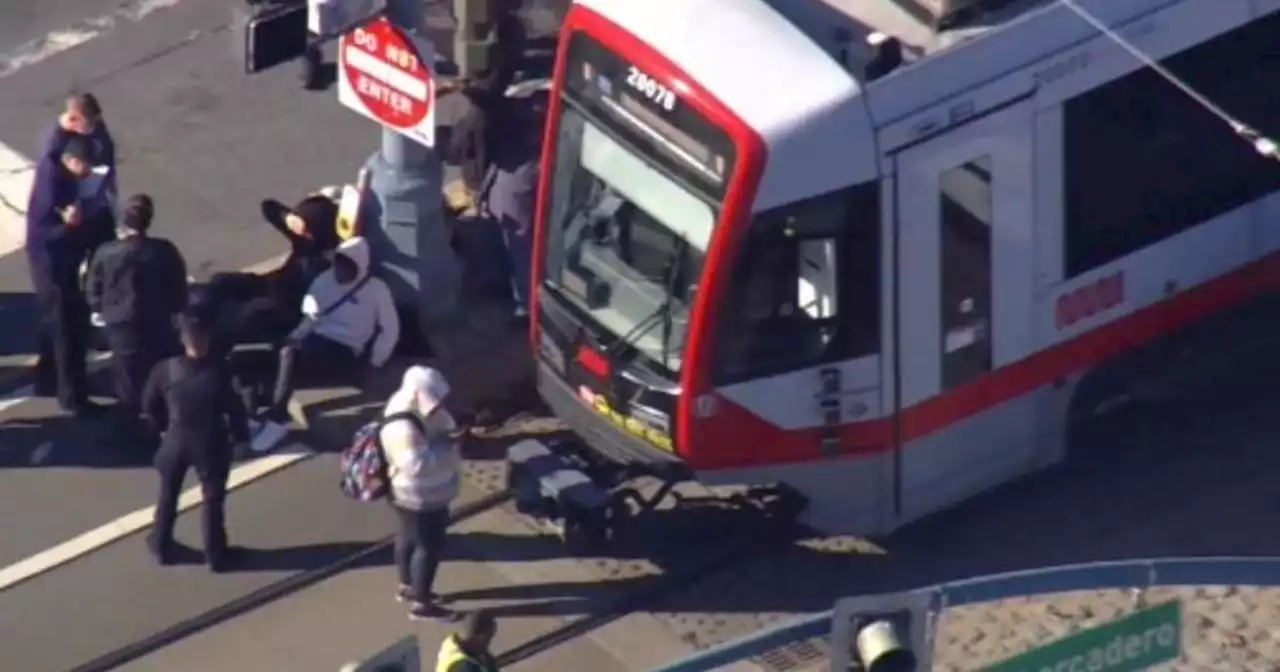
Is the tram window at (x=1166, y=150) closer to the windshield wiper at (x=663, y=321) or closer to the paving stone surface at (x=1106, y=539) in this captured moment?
the paving stone surface at (x=1106, y=539)

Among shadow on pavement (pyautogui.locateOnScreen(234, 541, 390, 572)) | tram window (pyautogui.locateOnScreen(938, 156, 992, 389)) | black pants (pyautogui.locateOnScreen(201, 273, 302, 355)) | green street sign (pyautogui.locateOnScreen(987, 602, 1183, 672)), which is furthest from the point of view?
black pants (pyautogui.locateOnScreen(201, 273, 302, 355))

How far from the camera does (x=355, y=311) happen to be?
650 inches

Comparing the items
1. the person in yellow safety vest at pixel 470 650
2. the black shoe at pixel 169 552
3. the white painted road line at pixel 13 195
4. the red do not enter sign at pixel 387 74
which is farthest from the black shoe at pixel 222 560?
the white painted road line at pixel 13 195

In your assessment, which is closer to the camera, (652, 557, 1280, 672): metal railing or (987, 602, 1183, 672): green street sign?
(652, 557, 1280, 672): metal railing

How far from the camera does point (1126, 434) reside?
16375mm

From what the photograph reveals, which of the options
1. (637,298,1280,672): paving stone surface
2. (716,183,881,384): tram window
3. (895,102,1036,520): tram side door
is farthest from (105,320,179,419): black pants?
(895,102,1036,520): tram side door

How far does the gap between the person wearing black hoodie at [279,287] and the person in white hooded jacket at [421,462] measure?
2429 millimetres

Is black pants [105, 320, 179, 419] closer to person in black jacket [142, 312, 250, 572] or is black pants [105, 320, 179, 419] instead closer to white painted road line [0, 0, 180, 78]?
person in black jacket [142, 312, 250, 572]

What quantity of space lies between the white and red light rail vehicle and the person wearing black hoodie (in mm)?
1880

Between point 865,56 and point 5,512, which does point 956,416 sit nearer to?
point 865,56

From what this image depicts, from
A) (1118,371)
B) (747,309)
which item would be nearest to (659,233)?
(747,309)

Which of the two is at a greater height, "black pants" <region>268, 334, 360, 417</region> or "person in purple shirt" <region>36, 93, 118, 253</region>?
"person in purple shirt" <region>36, 93, 118, 253</region>

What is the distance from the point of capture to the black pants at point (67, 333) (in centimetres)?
1619

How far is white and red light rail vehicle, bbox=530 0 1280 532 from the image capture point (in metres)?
14.1
